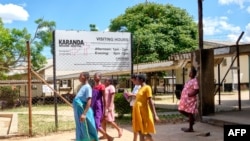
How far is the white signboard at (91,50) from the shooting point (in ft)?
39.6

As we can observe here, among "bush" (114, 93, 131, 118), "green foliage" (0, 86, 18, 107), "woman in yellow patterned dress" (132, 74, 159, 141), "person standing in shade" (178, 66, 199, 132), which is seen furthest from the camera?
"green foliage" (0, 86, 18, 107)

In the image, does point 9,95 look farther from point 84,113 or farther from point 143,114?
point 84,113

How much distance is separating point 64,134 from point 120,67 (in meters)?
3.17

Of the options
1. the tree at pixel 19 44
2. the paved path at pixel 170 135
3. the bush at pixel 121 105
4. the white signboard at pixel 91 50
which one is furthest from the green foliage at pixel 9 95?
the paved path at pixel 170 135

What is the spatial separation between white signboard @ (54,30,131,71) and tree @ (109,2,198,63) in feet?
69.8

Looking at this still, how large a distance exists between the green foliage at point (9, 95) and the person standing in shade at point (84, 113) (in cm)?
2130

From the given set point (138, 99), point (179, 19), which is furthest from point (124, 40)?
point (179, 19)

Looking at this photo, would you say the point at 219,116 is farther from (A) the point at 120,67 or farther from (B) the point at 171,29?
(B) the point at 171,29

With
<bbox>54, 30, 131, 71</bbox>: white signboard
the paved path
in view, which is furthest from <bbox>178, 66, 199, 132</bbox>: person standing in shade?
<bbox>54, 30, 131, 71</bbox>: white signboard

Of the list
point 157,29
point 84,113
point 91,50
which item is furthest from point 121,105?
point 157,29

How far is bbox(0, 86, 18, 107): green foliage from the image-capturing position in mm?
27978

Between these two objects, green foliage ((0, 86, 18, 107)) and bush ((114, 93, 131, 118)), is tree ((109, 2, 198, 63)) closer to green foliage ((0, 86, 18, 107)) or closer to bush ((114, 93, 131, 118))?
green foliage ((0, 86, 18, 107))

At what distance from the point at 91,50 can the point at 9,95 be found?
64.1 ft

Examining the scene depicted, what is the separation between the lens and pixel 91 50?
1248 centimetres
